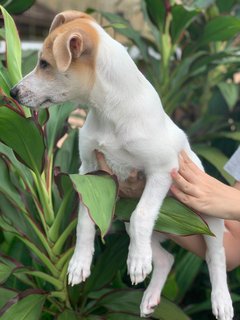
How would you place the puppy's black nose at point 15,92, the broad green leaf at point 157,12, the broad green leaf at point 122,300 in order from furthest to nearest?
the broad green leaf at point 157,12
the broad green leaf at point 122,300
the puppy's black nose at point 15,92

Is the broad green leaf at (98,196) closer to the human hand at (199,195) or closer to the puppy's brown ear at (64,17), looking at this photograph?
the human hand at (199,195)

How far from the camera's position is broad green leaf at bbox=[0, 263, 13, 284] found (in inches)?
50.3

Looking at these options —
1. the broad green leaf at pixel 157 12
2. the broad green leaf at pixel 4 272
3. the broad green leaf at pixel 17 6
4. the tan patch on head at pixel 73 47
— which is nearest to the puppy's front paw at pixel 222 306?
the broad green leaf at pixel 4 272

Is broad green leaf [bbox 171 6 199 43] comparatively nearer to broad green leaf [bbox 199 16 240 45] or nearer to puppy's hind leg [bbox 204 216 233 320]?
broad green leaf [bbox 199 16 240 45]

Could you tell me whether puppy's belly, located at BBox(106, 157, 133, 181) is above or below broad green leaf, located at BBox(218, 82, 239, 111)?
above

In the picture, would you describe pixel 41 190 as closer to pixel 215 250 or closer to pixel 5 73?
pixel 5 73

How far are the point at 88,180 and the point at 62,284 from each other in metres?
0.42

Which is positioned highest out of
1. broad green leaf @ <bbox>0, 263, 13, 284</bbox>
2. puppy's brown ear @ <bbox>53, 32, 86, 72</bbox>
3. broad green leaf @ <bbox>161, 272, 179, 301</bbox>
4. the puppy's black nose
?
puppy's brown ear @ <bbox>53, 32, 86, 72</bbox>

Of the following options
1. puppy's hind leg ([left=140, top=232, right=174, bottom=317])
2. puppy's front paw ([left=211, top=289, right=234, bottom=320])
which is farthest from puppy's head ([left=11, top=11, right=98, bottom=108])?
puppy's front paw ([left=211, top=289, right=234, bottom=320])

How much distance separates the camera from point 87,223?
122cm

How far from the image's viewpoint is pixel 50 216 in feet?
4.43

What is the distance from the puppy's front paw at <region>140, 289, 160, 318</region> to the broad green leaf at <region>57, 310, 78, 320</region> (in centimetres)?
18

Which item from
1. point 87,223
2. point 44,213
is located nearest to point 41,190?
Answer: point 44,213

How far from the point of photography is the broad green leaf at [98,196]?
3.30ft
